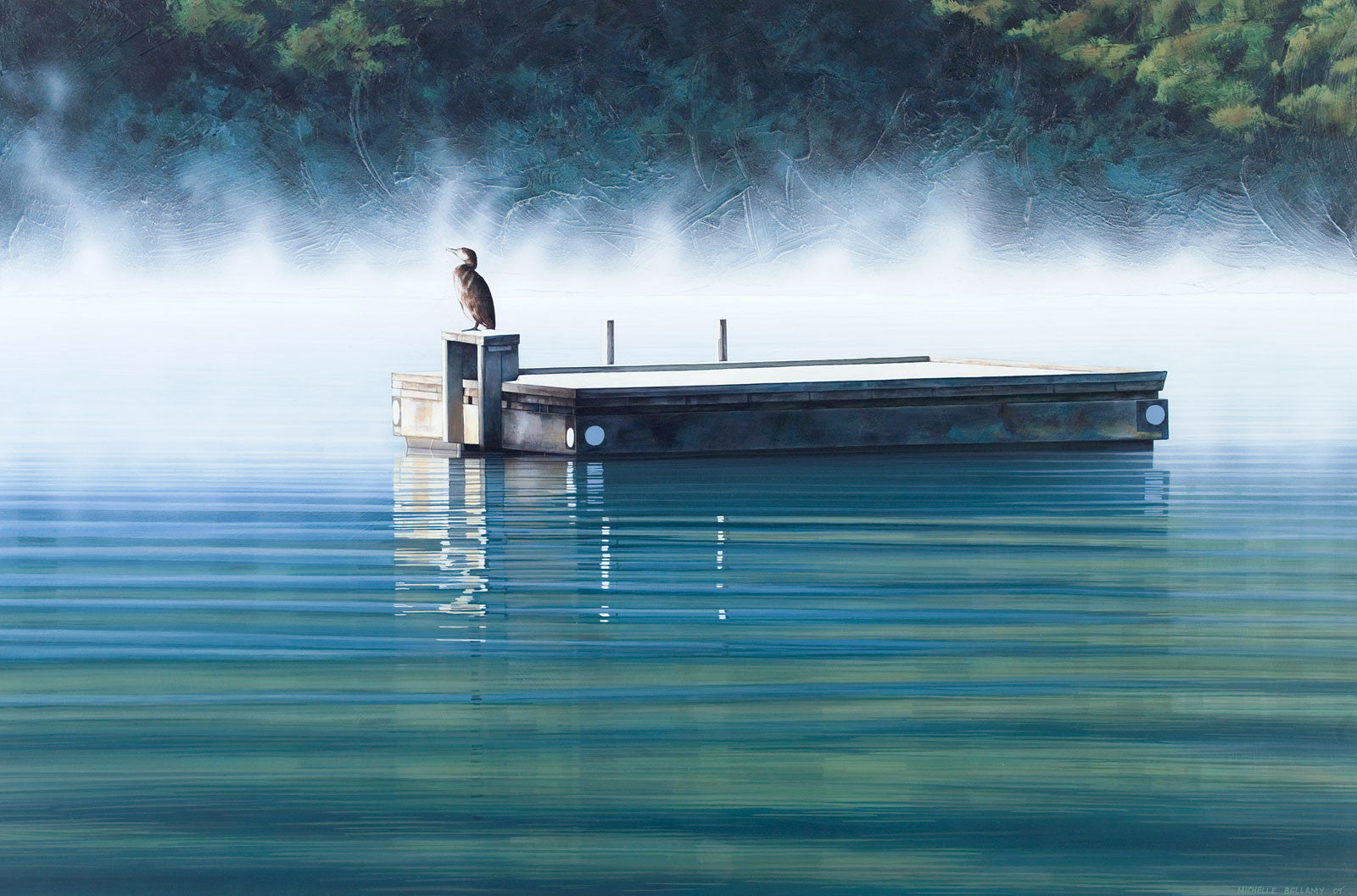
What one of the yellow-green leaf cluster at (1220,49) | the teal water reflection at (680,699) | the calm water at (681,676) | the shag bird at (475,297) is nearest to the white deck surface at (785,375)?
the shag bird at (475,297)

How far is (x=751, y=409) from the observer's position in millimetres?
15773

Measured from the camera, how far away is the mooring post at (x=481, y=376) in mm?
15898

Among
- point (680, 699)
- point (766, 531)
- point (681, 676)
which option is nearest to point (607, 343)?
point (766, 531)

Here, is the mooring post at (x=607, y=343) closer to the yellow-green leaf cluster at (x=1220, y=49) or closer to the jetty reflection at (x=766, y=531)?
the jetty reflection at (x=766, y=531)

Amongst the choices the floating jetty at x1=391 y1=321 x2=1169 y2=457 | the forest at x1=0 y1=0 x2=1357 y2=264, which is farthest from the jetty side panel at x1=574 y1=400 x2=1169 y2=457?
the forest at x1=0 y1=0 x2=1357 y2=264

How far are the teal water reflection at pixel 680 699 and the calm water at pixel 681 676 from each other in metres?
0.02

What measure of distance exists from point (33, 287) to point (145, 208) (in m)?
3.16

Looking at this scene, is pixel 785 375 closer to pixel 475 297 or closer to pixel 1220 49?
pixel 475 297

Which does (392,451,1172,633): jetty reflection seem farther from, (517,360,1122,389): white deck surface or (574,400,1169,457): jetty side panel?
(517,360,1122,389): white deck surface

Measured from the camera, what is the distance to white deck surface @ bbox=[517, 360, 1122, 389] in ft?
54.0

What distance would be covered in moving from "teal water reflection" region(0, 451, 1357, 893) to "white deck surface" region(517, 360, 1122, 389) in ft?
10.4

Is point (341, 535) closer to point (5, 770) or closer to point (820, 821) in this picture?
point (5, 770)

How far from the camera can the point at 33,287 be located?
187 ft

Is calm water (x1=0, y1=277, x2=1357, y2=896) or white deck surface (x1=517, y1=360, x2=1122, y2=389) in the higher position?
white deck surface (x1=517, y1=360, x2=1122, y2=389)
